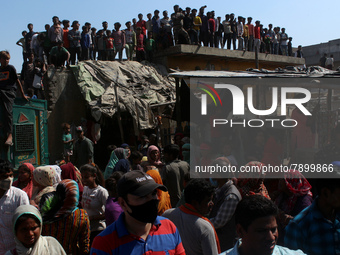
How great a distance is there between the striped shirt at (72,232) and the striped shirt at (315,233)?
6.03ft

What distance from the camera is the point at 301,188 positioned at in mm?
3744

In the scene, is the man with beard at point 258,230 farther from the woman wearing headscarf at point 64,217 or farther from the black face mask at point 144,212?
the woman wearing headscarf at point 64,217

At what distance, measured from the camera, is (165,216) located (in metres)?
3.27

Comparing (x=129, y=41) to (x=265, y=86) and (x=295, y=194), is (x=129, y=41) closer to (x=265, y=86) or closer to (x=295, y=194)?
(x=265, y=86)

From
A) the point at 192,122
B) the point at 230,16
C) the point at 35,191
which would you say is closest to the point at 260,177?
the point at 35,191

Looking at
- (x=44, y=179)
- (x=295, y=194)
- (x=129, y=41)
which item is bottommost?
(x=295, y=194)

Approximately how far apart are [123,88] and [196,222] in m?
10.2

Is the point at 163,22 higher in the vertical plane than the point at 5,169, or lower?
higher

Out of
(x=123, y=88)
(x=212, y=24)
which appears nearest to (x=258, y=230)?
(x=123, y=88)

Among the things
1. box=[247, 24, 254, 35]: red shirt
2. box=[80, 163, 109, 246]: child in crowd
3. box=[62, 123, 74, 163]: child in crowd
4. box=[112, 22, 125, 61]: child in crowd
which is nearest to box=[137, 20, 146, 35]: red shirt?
box=[112, 22, 125, 61]: child in crowd

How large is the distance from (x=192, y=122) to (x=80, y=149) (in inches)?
118

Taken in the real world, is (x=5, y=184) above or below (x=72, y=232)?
above

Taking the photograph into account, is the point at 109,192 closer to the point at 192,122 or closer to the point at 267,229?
the point at 267,229

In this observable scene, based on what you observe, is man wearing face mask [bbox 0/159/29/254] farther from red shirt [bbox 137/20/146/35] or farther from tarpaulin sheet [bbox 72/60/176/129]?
red shirt [bbox 137/20/146/35]
